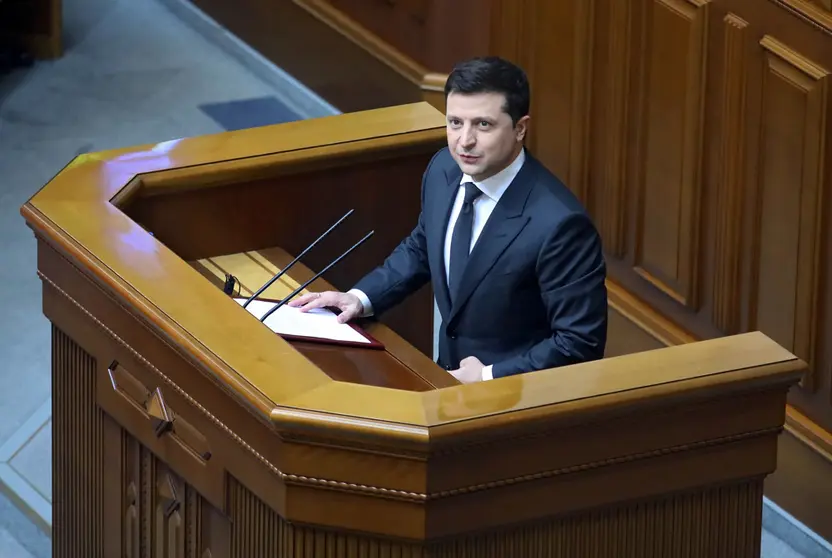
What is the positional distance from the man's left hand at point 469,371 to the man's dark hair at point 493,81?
0.45 meters

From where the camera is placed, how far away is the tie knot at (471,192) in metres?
3.33

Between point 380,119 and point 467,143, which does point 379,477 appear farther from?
point 380,119

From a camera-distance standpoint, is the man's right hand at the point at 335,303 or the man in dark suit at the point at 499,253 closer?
the man in dark suit at the point at 499,253

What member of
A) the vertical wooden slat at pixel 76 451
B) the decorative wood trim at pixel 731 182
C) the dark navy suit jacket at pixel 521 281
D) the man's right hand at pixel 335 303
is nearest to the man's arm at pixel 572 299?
the dark navy suit jacket at pixel 521 281

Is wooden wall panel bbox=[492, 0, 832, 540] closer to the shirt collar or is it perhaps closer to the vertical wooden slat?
the shirt collar

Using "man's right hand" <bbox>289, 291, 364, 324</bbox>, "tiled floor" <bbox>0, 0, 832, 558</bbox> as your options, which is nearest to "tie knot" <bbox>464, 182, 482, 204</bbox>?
"man's right hand" <bbox>289, 291, 364, 324</bbox>

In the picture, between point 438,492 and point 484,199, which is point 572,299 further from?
point 438,492

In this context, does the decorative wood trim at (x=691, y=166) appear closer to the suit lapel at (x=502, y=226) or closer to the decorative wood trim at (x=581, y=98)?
the decorative wood trim at (x=581, y=98)

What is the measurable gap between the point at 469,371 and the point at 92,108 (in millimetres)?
3324

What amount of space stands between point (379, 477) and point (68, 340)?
100 cm

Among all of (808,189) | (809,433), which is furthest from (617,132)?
(809,433)

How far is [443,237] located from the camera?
3453 mm

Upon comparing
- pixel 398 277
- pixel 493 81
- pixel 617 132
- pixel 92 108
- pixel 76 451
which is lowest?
pixel 92 108

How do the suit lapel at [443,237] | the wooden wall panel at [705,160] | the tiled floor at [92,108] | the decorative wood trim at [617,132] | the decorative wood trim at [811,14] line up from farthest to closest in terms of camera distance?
the tiled floor at [92,108] → the decorative wood trim at [617,132] → the wooden wall panel at [705,160] → the decorative wood trim at [811,14] → the suit lapel at [443,237]
